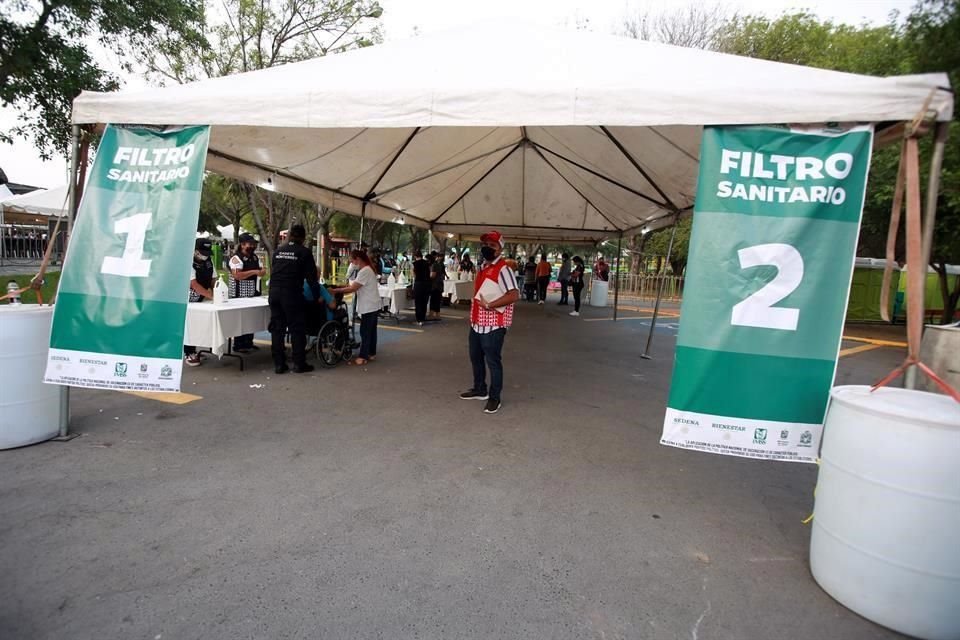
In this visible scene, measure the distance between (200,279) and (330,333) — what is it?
1.83 meters

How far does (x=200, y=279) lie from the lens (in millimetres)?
6723

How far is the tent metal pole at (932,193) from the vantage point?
2.62 meters

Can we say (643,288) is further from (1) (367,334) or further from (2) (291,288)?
(2) (291,288)

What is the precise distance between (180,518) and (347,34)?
16.2 m

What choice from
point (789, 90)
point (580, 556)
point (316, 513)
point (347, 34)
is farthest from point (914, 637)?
point (347, 34)

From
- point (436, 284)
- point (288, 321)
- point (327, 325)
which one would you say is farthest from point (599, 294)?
point (288, 321)

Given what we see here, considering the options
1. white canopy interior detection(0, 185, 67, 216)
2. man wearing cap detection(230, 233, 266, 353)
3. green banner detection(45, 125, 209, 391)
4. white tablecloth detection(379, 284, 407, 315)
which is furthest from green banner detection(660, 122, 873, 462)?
white canopy interior detection(0, 185, 67, 216)

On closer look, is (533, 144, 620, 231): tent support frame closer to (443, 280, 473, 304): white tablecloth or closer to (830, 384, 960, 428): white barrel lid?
(443, 280, 473, 304): white tablecloth

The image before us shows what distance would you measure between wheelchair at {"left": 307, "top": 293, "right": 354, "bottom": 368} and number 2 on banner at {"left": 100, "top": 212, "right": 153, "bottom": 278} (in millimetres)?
3314

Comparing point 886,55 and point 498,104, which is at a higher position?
point 886,55

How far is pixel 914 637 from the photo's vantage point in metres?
2.26

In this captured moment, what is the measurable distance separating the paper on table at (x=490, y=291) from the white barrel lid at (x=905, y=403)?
3063 millimetres

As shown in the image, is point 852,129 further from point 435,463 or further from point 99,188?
point 99,188

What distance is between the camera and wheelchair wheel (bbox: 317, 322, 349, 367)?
7.14 metres
